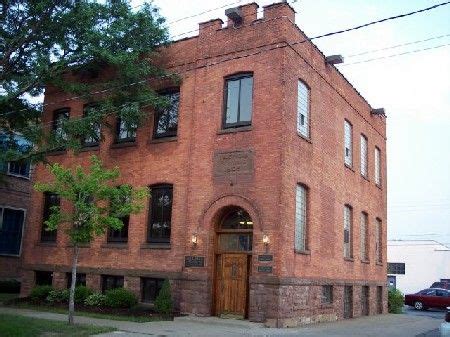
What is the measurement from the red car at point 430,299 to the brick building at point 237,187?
531 inches

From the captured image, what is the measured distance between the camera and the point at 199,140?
1889 cm

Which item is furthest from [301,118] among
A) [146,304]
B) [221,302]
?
[146,304]

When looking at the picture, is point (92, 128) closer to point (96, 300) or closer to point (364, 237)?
point (96, 300)

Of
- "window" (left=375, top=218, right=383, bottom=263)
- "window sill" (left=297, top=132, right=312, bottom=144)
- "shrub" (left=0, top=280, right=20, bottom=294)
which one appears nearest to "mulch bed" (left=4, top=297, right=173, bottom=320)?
"shrub" (left=0, top=280, right=20, bottom=294)

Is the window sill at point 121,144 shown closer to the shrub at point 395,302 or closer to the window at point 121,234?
the window at point 121,234

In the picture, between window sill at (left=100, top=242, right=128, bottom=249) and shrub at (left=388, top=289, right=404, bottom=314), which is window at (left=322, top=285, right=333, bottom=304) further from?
shrub at (left=388, top=289, right=404, bottom=314)

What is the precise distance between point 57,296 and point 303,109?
11156 mm

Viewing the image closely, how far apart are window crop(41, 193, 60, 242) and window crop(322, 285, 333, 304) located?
10928mm

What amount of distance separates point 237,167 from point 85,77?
29.4 feet

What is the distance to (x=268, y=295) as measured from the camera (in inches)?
643

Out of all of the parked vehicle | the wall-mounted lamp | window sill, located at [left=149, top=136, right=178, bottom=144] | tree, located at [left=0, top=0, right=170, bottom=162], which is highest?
tree, located at [left=0, top=0, right=170, bottom=162]

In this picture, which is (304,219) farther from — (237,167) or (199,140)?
(199,140)

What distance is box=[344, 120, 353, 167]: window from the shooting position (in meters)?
23.7

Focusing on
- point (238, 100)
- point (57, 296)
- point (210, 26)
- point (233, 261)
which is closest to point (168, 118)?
point (238, 100)
